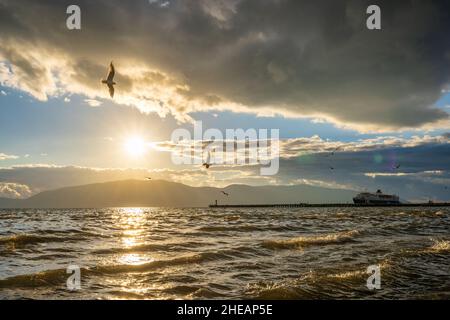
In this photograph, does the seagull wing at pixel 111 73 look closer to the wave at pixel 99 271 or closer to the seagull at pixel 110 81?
the seagull at pixel 110 81

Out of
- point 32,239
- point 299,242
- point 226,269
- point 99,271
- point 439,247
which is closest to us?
point 99,271

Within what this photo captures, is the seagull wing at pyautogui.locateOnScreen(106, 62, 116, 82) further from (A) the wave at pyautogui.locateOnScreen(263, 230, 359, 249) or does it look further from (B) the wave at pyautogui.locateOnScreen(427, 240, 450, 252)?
(B) the wave at pyautogui.locateOnScreen(427, 240, 450, 252)

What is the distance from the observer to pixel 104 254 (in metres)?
19.8

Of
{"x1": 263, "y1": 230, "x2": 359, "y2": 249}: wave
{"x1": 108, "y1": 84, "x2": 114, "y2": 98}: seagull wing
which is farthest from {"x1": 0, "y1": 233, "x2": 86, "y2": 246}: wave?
{"x1": 263, "y1": 230, "x2": 359, "y2": 249}: wave

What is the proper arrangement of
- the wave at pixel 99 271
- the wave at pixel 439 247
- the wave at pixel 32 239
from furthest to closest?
1. the wave at pixel 32 239
2. the wave at pixel 439 247
3. the wave at pixel 99 271

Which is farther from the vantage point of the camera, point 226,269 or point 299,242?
A: point 299,242

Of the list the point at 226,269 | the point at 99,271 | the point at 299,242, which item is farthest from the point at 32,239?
the point at 299,242

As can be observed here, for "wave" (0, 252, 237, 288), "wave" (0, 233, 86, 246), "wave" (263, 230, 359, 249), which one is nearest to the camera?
"wave" (0, 252, 237, 288)

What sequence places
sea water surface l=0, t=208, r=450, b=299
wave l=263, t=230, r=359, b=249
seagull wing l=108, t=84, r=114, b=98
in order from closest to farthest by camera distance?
sea water surface l=0, t=208, r=450, b=299, seagull wing l=108, t=84, r=114, b=98, wave l=263, t=230, r=359, b=249

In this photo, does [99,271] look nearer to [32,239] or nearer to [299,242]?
[299,242]

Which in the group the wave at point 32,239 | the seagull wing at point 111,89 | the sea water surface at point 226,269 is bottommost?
the wave at point 32,239

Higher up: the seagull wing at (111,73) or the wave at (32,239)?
the seagull wing at (111,73)

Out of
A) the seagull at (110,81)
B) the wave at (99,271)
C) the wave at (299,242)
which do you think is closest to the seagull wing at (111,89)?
the seagull at (110,81)
